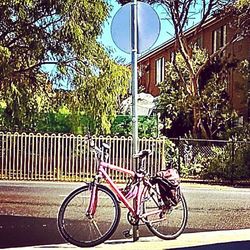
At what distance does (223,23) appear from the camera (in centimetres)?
3222

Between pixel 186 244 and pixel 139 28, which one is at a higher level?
pixel 139 28

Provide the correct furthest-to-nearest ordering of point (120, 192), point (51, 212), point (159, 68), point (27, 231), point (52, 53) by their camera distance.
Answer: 1. point (159, 68)
2. point (52, 53)
3. point (51, 212)
4. point (27, 231)
5. point (120, 192)

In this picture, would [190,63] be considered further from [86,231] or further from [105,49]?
[86,231]

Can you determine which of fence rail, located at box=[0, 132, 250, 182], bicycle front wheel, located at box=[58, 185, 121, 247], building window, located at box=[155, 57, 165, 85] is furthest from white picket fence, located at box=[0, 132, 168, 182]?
building window, located at box=[155, 57, 165, 85]

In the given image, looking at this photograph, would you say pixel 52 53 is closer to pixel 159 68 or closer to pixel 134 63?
pixel 134 63

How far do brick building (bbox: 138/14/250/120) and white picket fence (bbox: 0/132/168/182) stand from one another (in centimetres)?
873

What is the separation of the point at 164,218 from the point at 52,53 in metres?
15.3

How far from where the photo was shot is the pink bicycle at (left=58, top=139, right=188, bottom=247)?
7203 mm

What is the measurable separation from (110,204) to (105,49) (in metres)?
16.0

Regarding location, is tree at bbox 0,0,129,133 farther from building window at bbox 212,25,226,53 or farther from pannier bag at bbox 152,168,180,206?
pannier bag at bbox 152,168,180,206

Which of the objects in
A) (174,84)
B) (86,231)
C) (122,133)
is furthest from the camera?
(174,84)

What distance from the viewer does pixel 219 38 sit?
34.3 m

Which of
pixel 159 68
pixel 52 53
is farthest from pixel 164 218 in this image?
pixel 159 68

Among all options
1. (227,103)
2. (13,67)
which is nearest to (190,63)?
(227,103)
